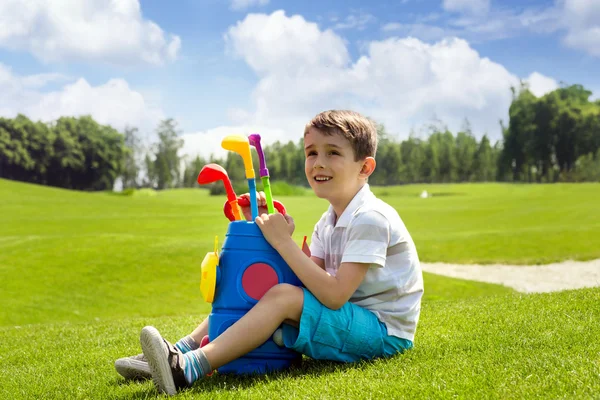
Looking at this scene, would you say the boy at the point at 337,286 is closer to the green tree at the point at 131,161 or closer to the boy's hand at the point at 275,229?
the boy's hand at the point at 275,229

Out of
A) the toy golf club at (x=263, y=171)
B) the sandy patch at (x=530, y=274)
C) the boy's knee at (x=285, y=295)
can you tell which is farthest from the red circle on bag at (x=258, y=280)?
the sandy patch at (x=530, y=274)

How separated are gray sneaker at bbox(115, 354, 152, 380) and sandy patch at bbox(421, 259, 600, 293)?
991 centimetres

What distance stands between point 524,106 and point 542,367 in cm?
5255

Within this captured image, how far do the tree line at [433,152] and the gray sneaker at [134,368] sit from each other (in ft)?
147

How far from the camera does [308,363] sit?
124 inches

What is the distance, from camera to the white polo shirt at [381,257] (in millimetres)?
2840

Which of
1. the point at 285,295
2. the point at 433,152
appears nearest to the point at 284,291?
the point at 285,295

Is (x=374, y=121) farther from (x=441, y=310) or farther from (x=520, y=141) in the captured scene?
(x=520, y=141)

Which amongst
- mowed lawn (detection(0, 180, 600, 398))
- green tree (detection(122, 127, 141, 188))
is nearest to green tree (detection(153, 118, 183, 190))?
green tree (detection(122, 127, 141, 188))

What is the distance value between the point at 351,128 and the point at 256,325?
104cm

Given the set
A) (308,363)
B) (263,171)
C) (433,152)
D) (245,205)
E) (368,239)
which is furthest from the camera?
(433,152)

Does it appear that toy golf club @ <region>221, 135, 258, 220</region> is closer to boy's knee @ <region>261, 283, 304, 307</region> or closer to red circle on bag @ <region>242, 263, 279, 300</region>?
red circle on bag @ <region>242, 263, 279, 300</region>

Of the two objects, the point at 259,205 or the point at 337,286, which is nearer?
the point at 337,286

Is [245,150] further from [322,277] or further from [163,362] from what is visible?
[163,362]
